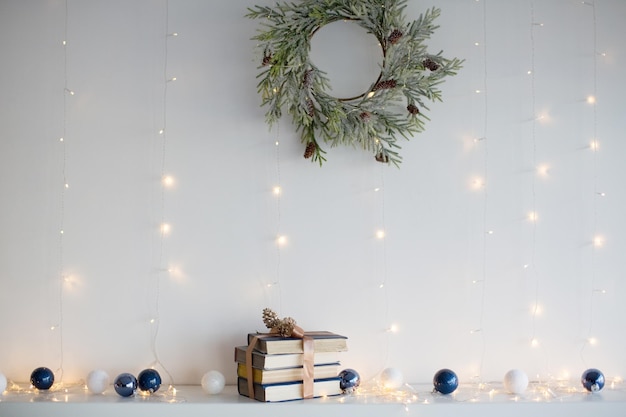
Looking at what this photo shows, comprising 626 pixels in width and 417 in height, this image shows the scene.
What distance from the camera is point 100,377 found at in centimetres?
226

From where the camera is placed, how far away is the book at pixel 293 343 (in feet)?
7.11

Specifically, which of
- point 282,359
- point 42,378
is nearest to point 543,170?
point 282,359

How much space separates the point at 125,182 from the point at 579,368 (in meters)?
1.66

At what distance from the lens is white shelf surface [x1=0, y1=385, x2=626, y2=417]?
211 centimetres

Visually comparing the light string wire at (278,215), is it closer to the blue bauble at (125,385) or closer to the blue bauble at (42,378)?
the blue bauble at (125,385)

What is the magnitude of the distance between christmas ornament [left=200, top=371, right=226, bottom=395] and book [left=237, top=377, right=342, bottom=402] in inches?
2.4

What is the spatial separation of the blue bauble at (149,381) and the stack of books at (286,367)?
25cm

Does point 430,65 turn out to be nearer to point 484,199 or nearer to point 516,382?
point 484,199

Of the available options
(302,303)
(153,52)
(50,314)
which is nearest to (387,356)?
(302,303)

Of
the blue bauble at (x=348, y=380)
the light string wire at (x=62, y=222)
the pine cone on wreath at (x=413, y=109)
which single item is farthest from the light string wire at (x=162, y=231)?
the pine cone on wreath at (x=413, y=109)

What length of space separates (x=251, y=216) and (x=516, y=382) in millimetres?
1004

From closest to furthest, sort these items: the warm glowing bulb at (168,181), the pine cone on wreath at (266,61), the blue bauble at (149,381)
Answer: the blue bauble at (149,381) → the pine cone on wreath at (266,61) → the warm glowing bulb at (168,181)

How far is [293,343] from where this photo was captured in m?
2.19

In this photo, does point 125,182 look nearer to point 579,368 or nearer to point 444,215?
point 444,215
